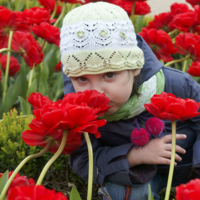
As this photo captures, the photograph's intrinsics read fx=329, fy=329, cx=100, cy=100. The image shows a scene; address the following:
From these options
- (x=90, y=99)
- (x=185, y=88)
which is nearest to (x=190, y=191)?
(x=90, y=99)

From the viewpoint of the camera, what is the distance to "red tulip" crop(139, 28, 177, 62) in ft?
5.30

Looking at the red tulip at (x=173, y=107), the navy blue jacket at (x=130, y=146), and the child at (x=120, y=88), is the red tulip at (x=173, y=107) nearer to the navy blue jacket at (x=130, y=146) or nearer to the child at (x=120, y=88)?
the child at (x=120, y=88)

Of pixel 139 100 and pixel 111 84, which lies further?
pixel 139 100

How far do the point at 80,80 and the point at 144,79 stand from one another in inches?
10.6

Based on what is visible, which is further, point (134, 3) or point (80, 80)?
point (134, 3)

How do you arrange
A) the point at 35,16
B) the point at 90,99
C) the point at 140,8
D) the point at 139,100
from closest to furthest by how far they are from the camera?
the point at 90,99 → the point at 139,100 → the point at 35,16 → the point at 140,8

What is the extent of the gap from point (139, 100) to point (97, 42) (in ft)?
0.96

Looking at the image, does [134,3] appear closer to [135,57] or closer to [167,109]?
[135,57]

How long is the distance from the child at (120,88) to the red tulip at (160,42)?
32 cm

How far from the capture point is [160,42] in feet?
5.36

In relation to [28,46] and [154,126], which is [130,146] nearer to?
[154,126]

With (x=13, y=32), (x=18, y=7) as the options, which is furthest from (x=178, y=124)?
(x=18, y=7)

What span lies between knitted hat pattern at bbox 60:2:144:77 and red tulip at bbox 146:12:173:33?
1.18 metres

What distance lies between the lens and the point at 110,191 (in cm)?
126
